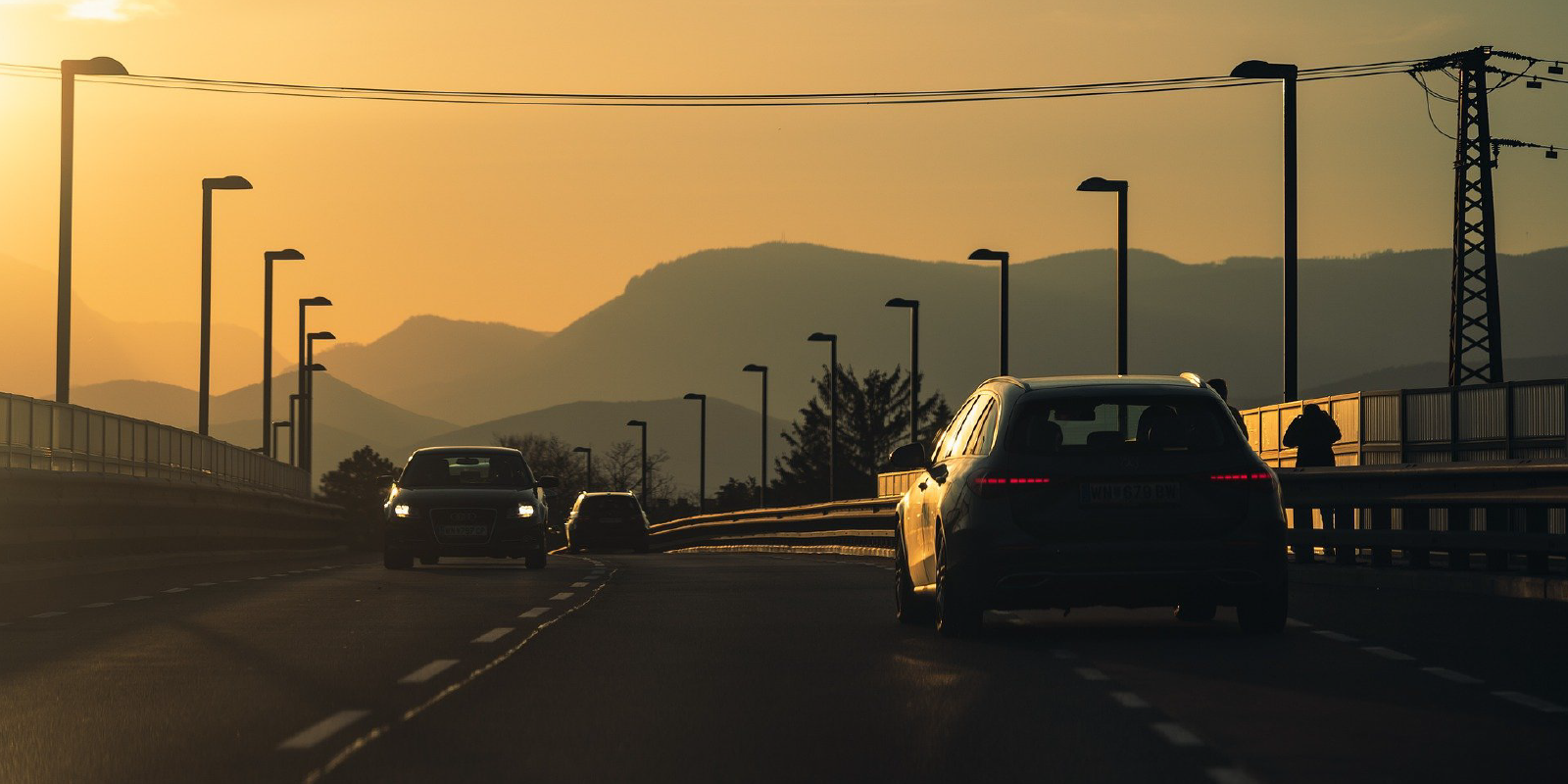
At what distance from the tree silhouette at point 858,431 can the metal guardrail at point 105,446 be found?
113955mm

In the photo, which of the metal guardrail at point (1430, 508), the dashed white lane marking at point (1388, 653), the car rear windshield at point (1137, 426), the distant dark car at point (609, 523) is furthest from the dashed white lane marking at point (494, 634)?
the distant dark car at point (609, 523)

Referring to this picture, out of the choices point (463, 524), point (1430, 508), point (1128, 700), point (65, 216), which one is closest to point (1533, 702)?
point (1128, 700)

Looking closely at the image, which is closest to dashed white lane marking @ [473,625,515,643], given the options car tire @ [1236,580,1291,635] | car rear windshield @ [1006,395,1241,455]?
car rear windshield @ [1006,395,1241,455]

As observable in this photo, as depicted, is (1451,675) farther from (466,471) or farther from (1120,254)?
(1120,254)

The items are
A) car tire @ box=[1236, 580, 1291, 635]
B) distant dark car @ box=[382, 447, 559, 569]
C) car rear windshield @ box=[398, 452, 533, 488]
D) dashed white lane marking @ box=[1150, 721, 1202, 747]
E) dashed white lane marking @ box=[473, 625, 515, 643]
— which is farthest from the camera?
car rear windshield @ box=[398, 452, 533, 488]

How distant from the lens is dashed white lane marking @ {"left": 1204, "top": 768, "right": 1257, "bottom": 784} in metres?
7.50

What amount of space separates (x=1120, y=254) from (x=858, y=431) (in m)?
125

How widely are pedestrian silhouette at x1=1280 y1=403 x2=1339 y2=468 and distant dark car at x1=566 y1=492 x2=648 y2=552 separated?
31.0 m

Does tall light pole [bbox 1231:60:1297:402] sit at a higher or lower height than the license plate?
higher

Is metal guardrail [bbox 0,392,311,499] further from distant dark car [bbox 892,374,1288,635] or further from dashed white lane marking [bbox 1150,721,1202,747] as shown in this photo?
dashed white lane marking [bbox 1150,721,1202,747]

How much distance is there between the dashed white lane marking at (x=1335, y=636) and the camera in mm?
13469

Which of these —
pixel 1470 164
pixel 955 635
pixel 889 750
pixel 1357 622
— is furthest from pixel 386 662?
pixel 1470 164

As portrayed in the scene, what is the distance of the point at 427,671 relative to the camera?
11609 millimetres

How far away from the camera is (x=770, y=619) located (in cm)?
1587
